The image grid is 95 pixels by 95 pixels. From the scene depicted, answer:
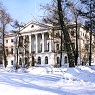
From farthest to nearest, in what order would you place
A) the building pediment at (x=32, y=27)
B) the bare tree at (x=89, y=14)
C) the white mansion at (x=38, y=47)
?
the building pediment at (x=32, y=27), the white mansion at (x=38, y=47), the bare tree at (x=89, y=14)

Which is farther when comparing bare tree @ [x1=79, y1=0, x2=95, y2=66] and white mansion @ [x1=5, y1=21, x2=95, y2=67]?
white mansion @ [x1=5, y1=21, x2=95, y2=67]

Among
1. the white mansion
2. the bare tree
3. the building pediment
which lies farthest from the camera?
the building pediment

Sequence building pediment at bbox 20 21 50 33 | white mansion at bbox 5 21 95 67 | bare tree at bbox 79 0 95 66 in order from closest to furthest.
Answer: bare tree at bbox 79 0 95 66, white mansion at bbox 5 21 95 67, building pediment at bbox 20 21 50 33

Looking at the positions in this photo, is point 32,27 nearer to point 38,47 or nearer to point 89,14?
point 38,47

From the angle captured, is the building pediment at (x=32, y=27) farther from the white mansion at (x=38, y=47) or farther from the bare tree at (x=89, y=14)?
the bare tree at (x=89, y=14)

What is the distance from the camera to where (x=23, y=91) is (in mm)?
8023

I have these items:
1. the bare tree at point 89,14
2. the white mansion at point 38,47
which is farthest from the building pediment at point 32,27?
the bare tree at point 89,14

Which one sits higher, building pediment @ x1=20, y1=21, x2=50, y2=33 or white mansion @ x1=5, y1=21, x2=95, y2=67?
building pediment @ x1=20, y1=21, x2=50, y2=33

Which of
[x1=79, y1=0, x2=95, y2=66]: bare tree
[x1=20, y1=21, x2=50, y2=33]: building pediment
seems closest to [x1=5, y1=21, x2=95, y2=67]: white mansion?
[x1=20, y1=21, x2=50, y2=33]: building pediment

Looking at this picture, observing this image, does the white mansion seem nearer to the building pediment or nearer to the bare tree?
the building pediment

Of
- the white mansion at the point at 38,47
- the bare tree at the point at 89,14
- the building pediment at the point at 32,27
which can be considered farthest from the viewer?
the building pediment at the point at 32,27

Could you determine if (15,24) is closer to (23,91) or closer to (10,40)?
(10,40)

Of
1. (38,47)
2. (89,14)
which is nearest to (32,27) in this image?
(38,47)

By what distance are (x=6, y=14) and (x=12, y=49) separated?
40161mm
